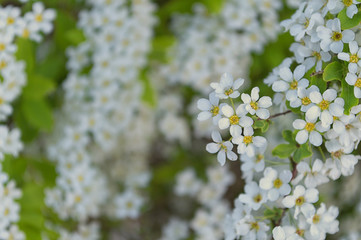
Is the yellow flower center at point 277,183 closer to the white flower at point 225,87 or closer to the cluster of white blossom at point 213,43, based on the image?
the white flower at point 225,87

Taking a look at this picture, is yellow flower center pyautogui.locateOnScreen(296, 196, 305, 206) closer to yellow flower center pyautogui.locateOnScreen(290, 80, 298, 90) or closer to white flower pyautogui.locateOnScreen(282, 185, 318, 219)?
white flower pyautogui.locateOnScreen(282, 185, 318, 219)

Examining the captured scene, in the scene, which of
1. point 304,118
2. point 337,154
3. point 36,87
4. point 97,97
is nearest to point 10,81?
point 36,87

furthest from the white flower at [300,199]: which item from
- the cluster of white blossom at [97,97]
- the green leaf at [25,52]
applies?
the green leaf at [25,52]

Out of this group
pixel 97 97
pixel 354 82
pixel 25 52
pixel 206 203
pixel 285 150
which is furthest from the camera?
pixel 206 203

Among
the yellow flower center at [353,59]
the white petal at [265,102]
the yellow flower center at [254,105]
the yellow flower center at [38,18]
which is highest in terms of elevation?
the yellow flower center at [38,18]

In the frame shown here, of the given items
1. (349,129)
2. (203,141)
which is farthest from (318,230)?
(203,141)

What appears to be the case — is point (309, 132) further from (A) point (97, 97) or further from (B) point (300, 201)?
(A) point (97, 97)

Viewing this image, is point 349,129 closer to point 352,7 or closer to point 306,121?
point 306,121
